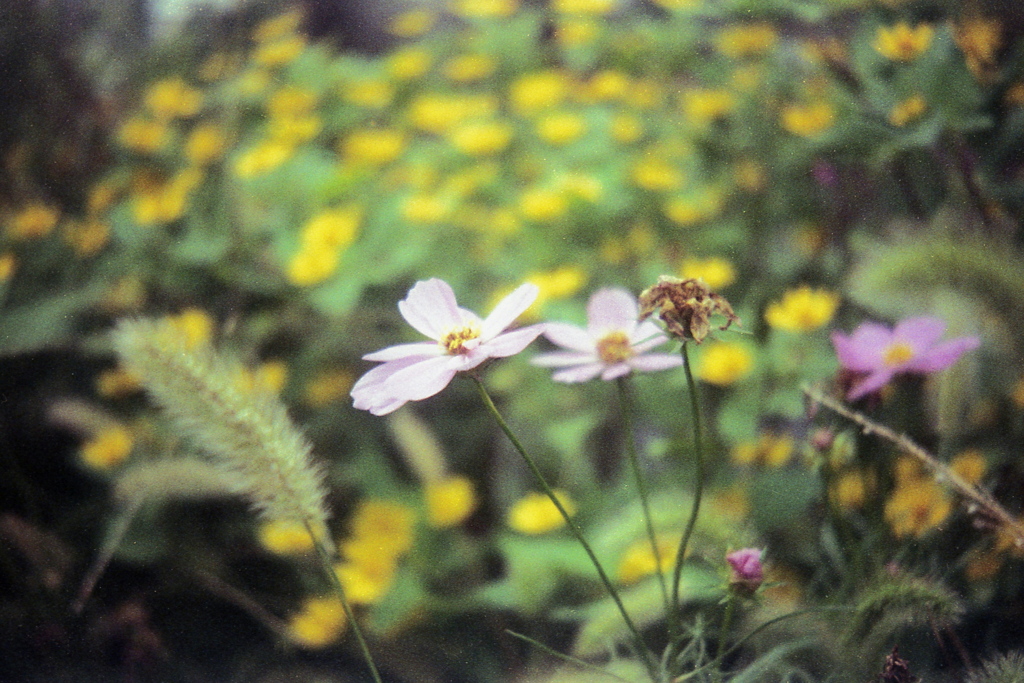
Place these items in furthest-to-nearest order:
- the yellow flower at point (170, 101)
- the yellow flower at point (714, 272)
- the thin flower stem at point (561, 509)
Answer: the yellow flower at point (170, 101) → the yellow flower at point (714, 272) → the thin flower stem at point (561, 509)

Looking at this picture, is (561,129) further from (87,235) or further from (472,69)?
(87,235)

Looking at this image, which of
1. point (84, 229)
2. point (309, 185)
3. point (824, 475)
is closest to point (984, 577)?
point (824, 475)

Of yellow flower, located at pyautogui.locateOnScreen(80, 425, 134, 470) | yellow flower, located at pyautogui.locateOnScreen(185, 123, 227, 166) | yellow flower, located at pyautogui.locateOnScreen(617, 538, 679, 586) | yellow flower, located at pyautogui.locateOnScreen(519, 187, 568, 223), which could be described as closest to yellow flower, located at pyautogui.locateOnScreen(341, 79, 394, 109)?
yellow flower, located at pyautogui.locateOnScreen(185, 123, 227, 166)

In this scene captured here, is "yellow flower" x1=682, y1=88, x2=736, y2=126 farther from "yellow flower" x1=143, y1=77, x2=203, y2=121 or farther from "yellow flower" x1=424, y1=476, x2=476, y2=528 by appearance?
"yellow flower" x1=143, y1=77, x2=203, y2=121

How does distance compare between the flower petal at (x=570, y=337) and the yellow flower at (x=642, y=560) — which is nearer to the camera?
the flower petal at (x=570, y=337)

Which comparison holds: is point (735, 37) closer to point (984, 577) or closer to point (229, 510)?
point (984, 577)

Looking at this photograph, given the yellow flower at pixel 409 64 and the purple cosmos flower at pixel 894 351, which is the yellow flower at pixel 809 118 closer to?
the purple cosmos flower at pixel 894 351

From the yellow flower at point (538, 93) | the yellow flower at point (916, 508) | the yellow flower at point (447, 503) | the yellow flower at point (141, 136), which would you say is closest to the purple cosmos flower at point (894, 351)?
the yellow flower at point (916, 508)

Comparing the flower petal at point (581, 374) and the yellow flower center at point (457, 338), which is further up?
the yellow flower center at point (457, 338)
